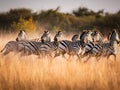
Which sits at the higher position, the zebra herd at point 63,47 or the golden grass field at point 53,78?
the zebra herd at point 63,47

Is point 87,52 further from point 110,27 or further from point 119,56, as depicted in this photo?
point 110,27

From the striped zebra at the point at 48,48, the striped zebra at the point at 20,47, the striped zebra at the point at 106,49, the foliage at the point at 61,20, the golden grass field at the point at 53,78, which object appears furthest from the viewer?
the foliage at the point at 61,20

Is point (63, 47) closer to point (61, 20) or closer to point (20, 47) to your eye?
point (20, 47)

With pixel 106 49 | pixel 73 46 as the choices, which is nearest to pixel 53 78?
pixel 106 49

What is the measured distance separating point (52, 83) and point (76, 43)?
14.4ft

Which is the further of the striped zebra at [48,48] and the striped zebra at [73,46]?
the striped zebra at [73,46]

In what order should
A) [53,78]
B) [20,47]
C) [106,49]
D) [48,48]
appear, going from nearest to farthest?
[53,78], [20,47], [48,48], [106,49]

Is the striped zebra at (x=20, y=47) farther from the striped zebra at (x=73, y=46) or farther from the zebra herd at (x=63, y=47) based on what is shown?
the striped zebra at (x=73, y=46)

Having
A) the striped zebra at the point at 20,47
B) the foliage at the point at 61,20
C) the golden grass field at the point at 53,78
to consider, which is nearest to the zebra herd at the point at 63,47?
the striped zebra at the point at 20,47

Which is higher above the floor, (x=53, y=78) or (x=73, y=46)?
(x=73, y=46)

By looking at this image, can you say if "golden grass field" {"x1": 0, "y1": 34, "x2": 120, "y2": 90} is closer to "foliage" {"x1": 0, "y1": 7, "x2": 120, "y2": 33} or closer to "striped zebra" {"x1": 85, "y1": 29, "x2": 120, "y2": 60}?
"striped zebra" {"x1": 85, "y1": 29, "x2": 120, "y2": 60}

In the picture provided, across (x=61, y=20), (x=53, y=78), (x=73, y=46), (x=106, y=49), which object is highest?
(x=61, y=20)

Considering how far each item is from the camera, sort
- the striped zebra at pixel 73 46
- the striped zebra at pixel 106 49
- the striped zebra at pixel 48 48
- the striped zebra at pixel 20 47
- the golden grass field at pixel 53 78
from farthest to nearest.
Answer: the striped zebra at pixel 73 46 → the striped zebra at pixel 106 49 → the striped zebra at pixel 48 48 → the striped zebra at pixel 20 47 → the golden grass field at pixel 53 78

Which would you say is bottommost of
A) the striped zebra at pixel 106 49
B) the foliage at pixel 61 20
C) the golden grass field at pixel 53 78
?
the golden grass field at pixel 53 78
